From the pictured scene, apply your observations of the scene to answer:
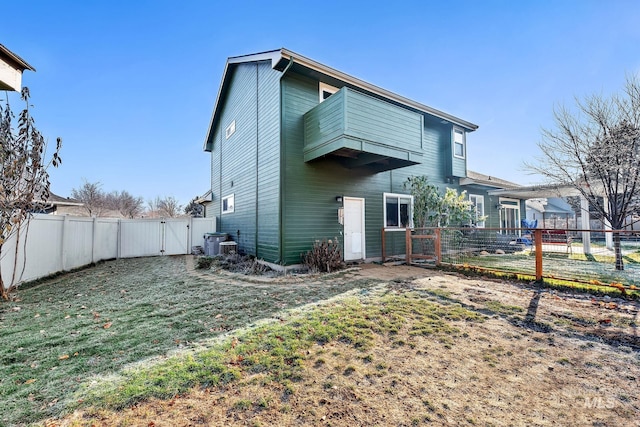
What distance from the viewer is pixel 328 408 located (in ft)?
6.97

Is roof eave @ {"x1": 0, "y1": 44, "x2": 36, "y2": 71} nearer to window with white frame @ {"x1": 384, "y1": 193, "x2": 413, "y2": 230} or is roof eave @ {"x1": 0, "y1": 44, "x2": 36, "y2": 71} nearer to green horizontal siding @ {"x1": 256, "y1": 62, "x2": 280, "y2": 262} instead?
green horizontal siding @ {"x1": 256, "y1": 62, "x2": 280, "y2": 262}

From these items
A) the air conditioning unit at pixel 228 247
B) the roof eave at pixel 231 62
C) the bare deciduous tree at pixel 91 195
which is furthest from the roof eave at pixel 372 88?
the bare deciduous tree at pixel 91 195

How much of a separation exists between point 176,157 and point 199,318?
2956 centimetres

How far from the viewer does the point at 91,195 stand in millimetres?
27000

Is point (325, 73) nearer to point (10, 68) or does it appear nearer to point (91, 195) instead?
point (10, 68)

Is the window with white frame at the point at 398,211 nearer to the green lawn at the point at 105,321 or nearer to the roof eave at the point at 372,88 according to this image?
the roof eave at the point at 372,88

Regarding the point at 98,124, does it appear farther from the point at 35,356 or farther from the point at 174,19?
the point at 35,356

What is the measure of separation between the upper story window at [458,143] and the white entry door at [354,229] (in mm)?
5896

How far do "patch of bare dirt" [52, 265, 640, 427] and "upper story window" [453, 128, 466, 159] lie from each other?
9.56 m

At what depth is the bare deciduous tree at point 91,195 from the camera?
27078 mm

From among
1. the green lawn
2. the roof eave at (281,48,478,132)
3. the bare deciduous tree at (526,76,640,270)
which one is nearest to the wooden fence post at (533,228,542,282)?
the bare deciduous tree at (526,76,640,270)

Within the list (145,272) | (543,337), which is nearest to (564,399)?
(543,337)

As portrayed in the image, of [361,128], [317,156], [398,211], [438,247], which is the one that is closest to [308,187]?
[317,156]

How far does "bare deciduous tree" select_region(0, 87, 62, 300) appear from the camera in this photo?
16.5 ft
